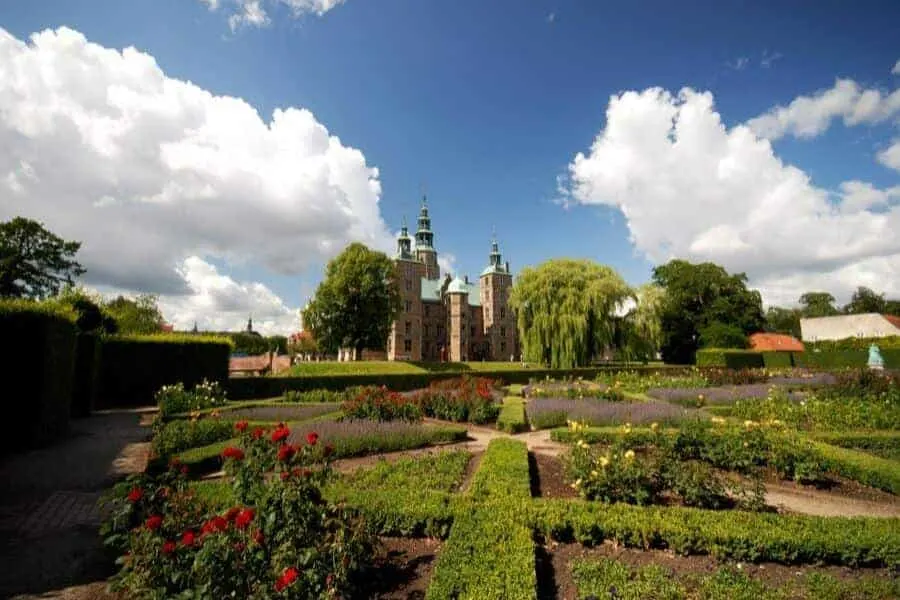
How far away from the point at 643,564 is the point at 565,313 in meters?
23.5

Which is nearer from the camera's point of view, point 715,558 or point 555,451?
point 715,558

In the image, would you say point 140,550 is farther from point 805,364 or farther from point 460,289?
point 460,289

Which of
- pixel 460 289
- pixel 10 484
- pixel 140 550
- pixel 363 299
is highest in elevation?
pixel 460 289

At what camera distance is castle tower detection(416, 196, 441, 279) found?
70438 mm

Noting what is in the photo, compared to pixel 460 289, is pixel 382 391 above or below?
below

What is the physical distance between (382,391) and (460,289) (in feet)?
182

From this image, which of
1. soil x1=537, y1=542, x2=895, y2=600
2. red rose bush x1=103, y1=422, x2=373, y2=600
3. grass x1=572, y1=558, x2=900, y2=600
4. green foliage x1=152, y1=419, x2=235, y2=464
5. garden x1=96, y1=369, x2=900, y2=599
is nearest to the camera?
red rose bush x1=103, y1=422, x2=373, y2=600

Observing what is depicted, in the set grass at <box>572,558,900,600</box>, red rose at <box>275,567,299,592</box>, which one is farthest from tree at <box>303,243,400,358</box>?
red rose at <box>275,567,299,592</box>

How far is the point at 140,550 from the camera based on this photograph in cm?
317

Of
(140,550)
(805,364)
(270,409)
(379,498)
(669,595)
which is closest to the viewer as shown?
(140,550)

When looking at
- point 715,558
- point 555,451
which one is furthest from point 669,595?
point 555,451

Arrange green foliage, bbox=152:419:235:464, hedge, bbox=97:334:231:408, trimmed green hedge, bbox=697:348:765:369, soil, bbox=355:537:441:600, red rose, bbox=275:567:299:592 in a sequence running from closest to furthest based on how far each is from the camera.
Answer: red rose, bbox=275:567:299:592 < soil, bbox=355:537:441:600 < green foliage, bbox=152:419:235:464 < hedge, bbox=97:334:231:408 < trimmed green hedge, bbox=697:348:765:369

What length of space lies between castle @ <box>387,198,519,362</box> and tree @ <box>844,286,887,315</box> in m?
50.9

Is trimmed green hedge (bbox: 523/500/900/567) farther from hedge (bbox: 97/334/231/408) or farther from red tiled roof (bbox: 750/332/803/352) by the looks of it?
red tiled roof (bbox: 750/332/803/352)
